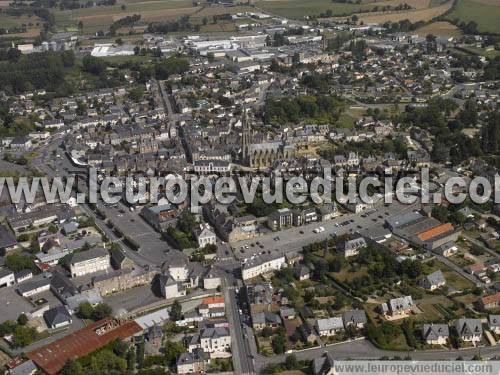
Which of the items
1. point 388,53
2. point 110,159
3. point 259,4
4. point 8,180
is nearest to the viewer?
point 8,180

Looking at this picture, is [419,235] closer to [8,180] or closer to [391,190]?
[391,190]

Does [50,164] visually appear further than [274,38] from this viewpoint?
No

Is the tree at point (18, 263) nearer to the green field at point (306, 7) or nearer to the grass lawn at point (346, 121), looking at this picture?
the grass lawn at point (346, 121)

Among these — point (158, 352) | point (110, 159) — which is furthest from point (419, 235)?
point (110, 159)

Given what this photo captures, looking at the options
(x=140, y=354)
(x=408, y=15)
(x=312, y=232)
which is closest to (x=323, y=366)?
(x=140, y=354)

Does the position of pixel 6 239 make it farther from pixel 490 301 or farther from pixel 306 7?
pixel 306 7
